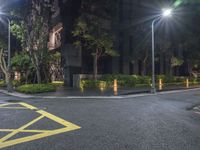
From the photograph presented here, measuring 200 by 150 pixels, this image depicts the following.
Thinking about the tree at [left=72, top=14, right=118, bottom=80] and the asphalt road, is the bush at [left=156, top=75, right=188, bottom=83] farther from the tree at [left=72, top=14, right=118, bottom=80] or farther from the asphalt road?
the asphalt road

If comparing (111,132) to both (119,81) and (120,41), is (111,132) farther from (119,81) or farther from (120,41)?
(120,41)

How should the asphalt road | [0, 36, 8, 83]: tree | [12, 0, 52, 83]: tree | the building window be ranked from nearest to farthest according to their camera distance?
the asphalt road, [12, 0, 52, 83]: tree, [0, 36, 8, 83]: tree, the building window

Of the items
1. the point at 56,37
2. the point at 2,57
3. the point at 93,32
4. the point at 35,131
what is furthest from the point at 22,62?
the point at 35,131

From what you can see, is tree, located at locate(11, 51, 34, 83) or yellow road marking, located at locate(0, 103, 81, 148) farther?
tree, located at locate(11, 51, 34, 83)

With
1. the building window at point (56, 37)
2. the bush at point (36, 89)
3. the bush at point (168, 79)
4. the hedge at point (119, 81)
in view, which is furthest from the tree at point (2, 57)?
the bush at point (168, 79)

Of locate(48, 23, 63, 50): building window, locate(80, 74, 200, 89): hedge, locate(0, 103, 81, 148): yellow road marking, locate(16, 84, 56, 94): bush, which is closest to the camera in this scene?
locate(0, 103, 81, 148): yellow road marking

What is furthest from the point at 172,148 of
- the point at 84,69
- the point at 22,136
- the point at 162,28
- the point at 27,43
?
the point at 162,28

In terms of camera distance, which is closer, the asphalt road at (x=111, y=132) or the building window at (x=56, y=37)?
the asphalt road at (x=111, y=132)

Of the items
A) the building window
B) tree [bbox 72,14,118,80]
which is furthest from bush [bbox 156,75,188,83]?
the building window

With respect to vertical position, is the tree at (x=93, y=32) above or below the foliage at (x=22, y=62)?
above

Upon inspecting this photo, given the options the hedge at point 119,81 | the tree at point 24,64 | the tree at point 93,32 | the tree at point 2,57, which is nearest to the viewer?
the tree at point 93,32

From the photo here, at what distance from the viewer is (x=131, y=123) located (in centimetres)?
900

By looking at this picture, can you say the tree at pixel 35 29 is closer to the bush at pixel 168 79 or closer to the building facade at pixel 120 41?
the building facade at pixel 120 41

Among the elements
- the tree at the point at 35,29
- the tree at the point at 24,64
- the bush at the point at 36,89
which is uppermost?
the tree at the point at 35,29
